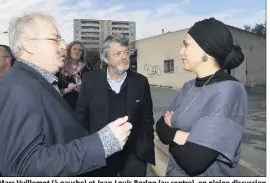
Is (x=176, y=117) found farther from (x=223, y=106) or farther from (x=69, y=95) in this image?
(x=69, y=95)

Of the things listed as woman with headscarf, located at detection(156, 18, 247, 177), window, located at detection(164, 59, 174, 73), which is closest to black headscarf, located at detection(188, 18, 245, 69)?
woman with headscarf, located at detection(156, 18, 247, 177)

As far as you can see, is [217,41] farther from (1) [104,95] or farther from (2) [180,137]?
(1) [104,95]

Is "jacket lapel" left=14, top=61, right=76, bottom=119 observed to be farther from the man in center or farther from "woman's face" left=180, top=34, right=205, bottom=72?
the man in center

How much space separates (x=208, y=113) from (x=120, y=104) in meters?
1.06

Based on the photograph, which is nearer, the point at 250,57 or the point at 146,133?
the point at 146,133

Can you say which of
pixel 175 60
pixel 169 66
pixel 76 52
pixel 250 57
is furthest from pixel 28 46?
pixel 169 66

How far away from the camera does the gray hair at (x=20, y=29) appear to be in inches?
52.9

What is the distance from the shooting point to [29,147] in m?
1.14

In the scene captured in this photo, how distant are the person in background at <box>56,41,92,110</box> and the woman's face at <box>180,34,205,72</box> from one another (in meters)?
1.93

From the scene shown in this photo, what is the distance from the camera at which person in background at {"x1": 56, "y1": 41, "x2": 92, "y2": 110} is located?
11.0ft

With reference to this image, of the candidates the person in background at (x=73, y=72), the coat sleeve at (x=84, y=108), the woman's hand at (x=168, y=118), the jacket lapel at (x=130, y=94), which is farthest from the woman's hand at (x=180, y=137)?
the person in background at (x=73, y=72)

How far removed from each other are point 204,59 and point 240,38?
50.3ft

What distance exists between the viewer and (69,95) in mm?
3367

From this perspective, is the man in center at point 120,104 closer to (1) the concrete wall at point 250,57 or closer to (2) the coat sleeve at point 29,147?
(2) the coat sleeve at point 29,147
